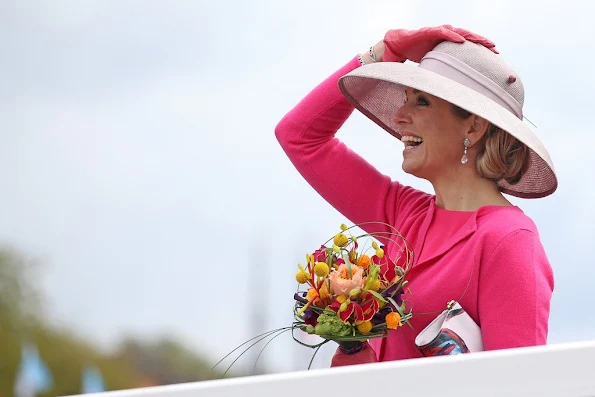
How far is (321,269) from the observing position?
1.59 meters

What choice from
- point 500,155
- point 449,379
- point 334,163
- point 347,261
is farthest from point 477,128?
point 449,379

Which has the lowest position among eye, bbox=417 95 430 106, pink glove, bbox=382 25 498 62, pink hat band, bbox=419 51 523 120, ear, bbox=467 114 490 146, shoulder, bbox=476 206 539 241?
shoulder, bbox=476 206 539 241

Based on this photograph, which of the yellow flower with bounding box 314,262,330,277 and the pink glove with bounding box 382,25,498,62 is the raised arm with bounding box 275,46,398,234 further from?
the yellow flower with bounding box 314,262,330,277

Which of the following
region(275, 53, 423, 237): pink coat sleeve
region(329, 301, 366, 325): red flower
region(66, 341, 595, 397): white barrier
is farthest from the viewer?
region(275, 53, 423, 237): pink coat sleeve

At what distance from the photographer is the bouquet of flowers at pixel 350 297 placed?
156cm

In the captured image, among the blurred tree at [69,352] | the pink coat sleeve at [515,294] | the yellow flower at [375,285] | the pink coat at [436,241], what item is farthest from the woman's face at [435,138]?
the blurred tree at [69,352]

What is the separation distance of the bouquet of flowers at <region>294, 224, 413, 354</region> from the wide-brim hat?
368mm

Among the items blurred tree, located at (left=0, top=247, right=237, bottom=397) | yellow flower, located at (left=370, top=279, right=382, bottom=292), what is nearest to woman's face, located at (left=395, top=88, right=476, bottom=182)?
yellow flower, located at (left=370, top=279, right=382, bottom=292)

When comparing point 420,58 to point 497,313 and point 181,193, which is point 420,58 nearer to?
point 497,313

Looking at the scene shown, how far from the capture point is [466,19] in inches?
187

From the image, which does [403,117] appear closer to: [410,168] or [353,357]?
[410,168]

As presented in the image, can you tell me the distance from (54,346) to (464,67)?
12.9ft

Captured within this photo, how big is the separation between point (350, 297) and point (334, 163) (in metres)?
0.57

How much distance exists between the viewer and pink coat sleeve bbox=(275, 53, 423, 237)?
205 cm
